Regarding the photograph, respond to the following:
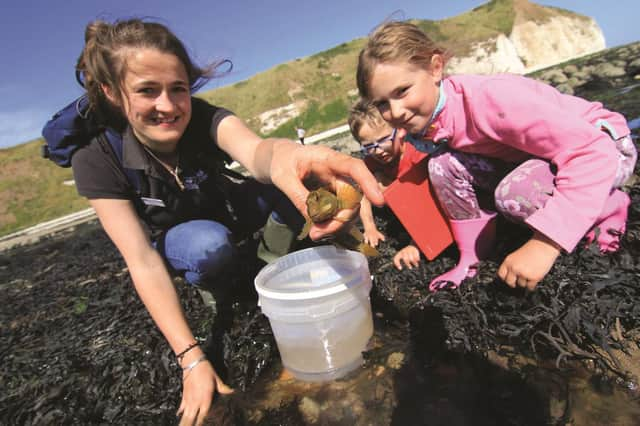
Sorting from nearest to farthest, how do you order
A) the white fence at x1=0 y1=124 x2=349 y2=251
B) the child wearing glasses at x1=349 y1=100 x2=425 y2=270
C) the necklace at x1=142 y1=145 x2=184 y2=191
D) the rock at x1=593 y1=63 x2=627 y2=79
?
the necklace at x1=142 y1=145 x2=184 y2=191 < the child wearing glasses at x1=349 y1=100 x2=425 y2=270 < the rock at x1=593 y1=63 x2=627 y2=79 < the white fence at x1=0 y1=124 x2=349 y2=251

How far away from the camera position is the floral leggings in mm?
2096

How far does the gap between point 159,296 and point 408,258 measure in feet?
6.23

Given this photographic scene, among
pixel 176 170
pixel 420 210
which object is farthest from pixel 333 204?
pixel 420 210

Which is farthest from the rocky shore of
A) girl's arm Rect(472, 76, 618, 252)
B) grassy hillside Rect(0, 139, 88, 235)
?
grassy hillside Rect(0, 139, 88, 235)

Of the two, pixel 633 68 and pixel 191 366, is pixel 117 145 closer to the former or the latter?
pixel 191 366

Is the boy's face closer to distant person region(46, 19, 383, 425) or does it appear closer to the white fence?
distant person region(46, 19, 383, 425)

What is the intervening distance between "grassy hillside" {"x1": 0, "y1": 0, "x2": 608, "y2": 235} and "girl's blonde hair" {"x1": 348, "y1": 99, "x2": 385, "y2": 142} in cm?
3504

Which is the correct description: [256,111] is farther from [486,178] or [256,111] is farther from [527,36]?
[486,178]

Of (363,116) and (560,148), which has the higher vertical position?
(363,116)

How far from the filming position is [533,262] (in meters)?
1.87

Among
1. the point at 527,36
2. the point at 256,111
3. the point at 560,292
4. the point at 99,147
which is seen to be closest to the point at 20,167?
the point at 256,111

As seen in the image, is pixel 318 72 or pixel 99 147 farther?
pixel 318 72

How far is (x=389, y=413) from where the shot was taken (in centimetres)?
162

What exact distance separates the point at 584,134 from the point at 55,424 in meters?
3.48
